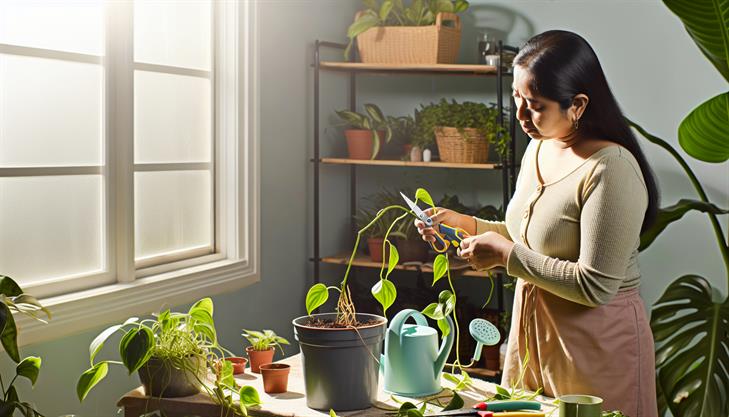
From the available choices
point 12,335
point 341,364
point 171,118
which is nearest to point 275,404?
point 341,364

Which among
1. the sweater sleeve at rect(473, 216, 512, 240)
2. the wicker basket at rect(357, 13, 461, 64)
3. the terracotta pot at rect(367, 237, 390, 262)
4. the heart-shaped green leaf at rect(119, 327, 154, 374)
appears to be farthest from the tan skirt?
the wicker basket at rect(357, 13, 461, 64)

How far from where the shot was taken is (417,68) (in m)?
3.82

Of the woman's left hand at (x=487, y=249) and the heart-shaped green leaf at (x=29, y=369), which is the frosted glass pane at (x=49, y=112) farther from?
the woman's left hand at (x=487, y=249)

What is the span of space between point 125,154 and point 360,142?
1380 mm

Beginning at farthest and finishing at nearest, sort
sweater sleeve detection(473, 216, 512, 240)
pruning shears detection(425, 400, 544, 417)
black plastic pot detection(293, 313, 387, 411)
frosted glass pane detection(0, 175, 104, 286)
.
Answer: frosted glass pane detection(0, 175, 104, 286) < sweater sleeve detection(473, 216, 512, 240) < black plastic pot detection(293, 313, 387, 411) < pruning shears detection(425, 400, 544, 417)

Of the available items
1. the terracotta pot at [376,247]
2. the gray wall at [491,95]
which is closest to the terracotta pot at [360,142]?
the gray wall at [491,95]

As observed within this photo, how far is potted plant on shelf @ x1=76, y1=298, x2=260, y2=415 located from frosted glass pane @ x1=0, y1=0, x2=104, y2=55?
3.54 ft

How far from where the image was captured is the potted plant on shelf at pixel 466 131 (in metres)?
3.73

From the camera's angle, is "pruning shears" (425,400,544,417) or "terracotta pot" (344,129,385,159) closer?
"pruning shears" (425,400,544,417)

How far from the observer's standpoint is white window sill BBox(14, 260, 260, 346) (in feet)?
8.06

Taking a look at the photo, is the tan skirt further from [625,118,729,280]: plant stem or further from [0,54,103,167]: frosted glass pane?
[0,54,103,167]: frosted glass pane

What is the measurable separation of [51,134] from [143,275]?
585 millimetres

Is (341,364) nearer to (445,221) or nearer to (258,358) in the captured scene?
(258,358)

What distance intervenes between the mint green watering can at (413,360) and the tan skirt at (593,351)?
14.3 inches
